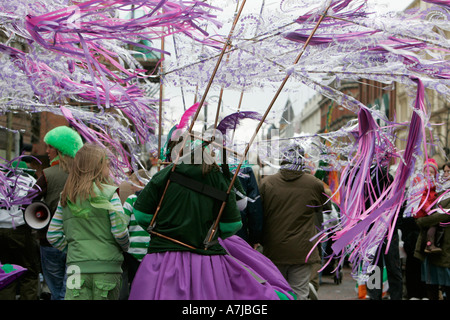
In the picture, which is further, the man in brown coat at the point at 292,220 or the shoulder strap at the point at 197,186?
the man in brown coat at the point at 292,220

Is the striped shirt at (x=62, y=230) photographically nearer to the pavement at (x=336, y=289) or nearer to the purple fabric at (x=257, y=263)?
the purple fabric at (x=257, y=263)

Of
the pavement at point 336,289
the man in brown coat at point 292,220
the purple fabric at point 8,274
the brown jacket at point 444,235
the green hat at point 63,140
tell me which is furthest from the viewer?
the pavement at point 336,289

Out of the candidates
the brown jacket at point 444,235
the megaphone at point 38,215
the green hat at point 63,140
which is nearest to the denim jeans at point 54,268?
the megaphone at point 38,215

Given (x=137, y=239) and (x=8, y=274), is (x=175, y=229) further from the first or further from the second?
(x=8, y=274)

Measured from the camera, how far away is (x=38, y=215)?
14.6 feet

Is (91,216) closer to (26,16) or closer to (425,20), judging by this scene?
(26,16)

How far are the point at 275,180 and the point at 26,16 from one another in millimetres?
2975

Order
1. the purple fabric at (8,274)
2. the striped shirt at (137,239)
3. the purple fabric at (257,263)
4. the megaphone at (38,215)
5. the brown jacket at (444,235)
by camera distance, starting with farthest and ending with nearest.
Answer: the brown jacket at (444,235) → the megaphone at (38,215) → the striped shirt at (137,239) → the purple fabric at (257,263) → the purple fabric at (8,274)

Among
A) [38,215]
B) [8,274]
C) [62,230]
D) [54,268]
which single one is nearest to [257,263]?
[62,230]

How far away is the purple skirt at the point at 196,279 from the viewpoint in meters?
3.13

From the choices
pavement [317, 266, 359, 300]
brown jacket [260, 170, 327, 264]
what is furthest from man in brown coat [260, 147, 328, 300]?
pavement [317, 266, 359, 300]

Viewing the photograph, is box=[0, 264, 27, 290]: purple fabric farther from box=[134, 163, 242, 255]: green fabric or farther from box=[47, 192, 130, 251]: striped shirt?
box=[134, 163, 242, 255]: green fabric
